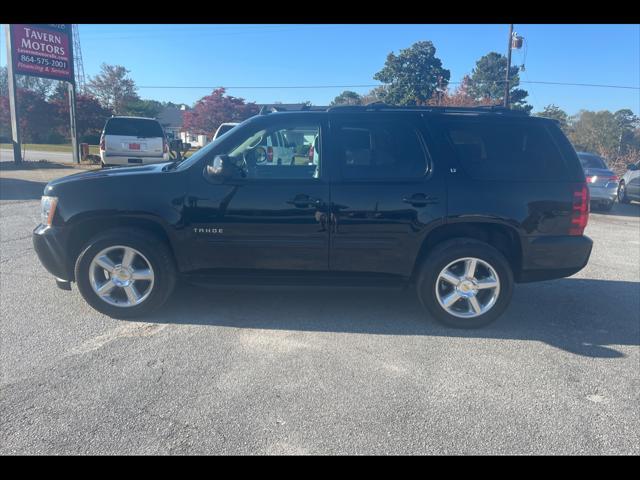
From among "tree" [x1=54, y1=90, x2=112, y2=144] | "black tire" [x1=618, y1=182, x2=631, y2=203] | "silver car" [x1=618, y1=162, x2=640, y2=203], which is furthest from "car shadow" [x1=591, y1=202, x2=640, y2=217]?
"tree" [x1=54, y1=90, x2=112, y2=144]

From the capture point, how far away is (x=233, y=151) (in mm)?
4230

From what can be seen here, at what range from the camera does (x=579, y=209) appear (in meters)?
4.16

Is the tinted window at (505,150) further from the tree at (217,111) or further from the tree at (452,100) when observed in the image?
the tree at (217,111)

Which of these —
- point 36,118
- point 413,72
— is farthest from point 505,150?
point 36,118

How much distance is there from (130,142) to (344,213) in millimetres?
11354

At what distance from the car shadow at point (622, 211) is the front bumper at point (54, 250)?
1292 centimetres

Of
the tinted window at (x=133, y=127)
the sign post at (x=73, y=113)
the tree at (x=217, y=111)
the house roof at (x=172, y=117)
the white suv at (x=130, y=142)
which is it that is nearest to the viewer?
the white suv at (x=130, y=142)

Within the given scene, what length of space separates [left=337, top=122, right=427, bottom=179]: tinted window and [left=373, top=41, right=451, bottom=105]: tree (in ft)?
119

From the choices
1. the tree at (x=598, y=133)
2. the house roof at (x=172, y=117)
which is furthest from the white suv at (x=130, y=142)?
the house roof at (x=172, y=117)

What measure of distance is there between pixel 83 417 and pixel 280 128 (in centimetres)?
277

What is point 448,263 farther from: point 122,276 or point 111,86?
point 111,86

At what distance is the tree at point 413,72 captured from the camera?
130 ft
